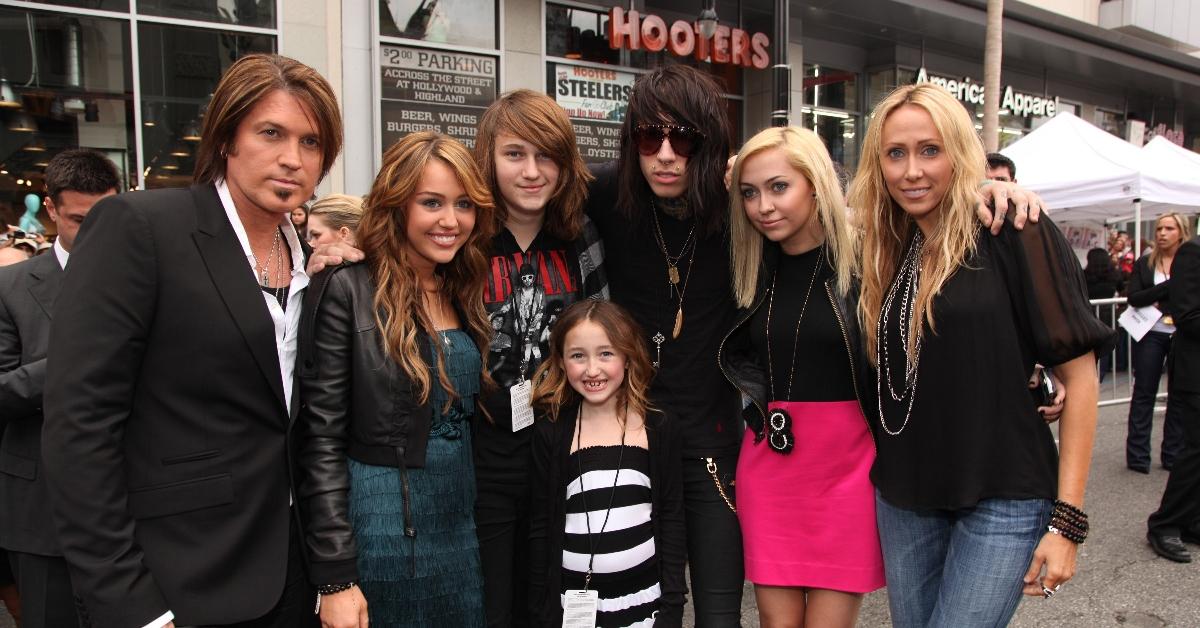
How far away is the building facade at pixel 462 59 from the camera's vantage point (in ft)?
26.4

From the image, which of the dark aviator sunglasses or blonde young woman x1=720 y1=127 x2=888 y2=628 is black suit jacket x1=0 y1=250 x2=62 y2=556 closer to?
the dark aviator sunglasses

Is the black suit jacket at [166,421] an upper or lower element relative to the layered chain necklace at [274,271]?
lower

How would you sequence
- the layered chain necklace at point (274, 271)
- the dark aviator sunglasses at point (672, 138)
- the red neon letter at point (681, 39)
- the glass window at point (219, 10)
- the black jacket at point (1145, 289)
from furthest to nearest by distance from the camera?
the red neon letter at point (681, 39)
the glass window at point (219, 10)
the black jacket at point (1145, 289)
the dark aviator sunglasses at point (672, 138)
the layered chain necklace at point (274, 271)

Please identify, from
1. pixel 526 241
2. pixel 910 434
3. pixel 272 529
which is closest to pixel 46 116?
pixel 526 241

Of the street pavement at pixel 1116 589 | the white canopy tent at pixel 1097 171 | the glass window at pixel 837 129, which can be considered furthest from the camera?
the glass window at pixel 837 129

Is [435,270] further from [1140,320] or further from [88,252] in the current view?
[1140,320]

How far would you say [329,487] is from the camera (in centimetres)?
213

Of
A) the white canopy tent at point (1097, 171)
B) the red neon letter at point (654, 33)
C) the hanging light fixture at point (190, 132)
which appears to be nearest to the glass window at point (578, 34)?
the red neon letter at point (654, 33)

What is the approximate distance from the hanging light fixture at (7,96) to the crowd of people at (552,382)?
243 inches

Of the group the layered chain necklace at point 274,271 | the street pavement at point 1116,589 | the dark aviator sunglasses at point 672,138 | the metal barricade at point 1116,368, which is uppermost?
the dark aviator sunglasses at point 672,138

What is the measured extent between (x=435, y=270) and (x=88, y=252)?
3.47 feet

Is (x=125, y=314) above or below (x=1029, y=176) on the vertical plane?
below

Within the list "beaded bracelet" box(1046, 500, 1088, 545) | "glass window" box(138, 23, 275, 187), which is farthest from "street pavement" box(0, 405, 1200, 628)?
"glass window" box(138, 23, 275, 187)

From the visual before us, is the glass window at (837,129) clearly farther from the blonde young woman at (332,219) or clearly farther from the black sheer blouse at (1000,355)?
the black sheer blouse at (1000,355)
